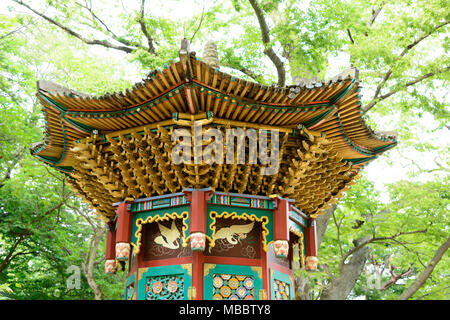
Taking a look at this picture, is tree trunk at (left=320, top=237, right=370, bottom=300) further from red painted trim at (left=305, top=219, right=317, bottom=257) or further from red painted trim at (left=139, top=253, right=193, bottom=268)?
red painted trim at (left=139, top=253, right=193, bottom=268)

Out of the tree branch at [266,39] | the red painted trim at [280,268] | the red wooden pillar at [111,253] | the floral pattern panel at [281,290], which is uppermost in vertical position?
the tree branch at [266,39]

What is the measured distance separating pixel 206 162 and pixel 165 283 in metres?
1.81

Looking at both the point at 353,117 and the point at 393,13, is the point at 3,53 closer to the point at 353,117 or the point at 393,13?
the point at 393,13

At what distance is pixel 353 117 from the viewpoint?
Result: 642cm

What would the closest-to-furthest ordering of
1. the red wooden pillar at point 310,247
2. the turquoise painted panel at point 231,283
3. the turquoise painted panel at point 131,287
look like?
the turquoise painted panel at point 231,283, the turquoise painted panel at point 131,287, the red wooden pillar at point 310,247

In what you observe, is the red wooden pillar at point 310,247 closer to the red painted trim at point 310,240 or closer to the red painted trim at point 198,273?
the red painted trim at point 310,240

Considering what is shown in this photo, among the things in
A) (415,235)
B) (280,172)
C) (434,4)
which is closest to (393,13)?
(434,4)

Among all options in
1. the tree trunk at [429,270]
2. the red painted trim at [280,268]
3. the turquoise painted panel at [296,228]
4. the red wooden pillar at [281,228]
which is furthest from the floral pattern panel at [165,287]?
the tree trunk at [429,270]

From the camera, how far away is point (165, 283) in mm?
6246

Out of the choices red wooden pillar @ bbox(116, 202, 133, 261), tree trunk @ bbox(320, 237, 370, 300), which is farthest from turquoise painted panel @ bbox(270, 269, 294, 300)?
tree trunk @ bbox(320, 237, 370, 300)

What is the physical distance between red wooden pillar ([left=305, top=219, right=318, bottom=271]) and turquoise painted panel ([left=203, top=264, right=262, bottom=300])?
Answer: 1.64 metres

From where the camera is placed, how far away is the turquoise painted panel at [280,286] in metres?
6.43

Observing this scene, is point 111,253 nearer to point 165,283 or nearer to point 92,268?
point 165,283

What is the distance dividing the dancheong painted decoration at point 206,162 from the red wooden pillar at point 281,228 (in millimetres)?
15
